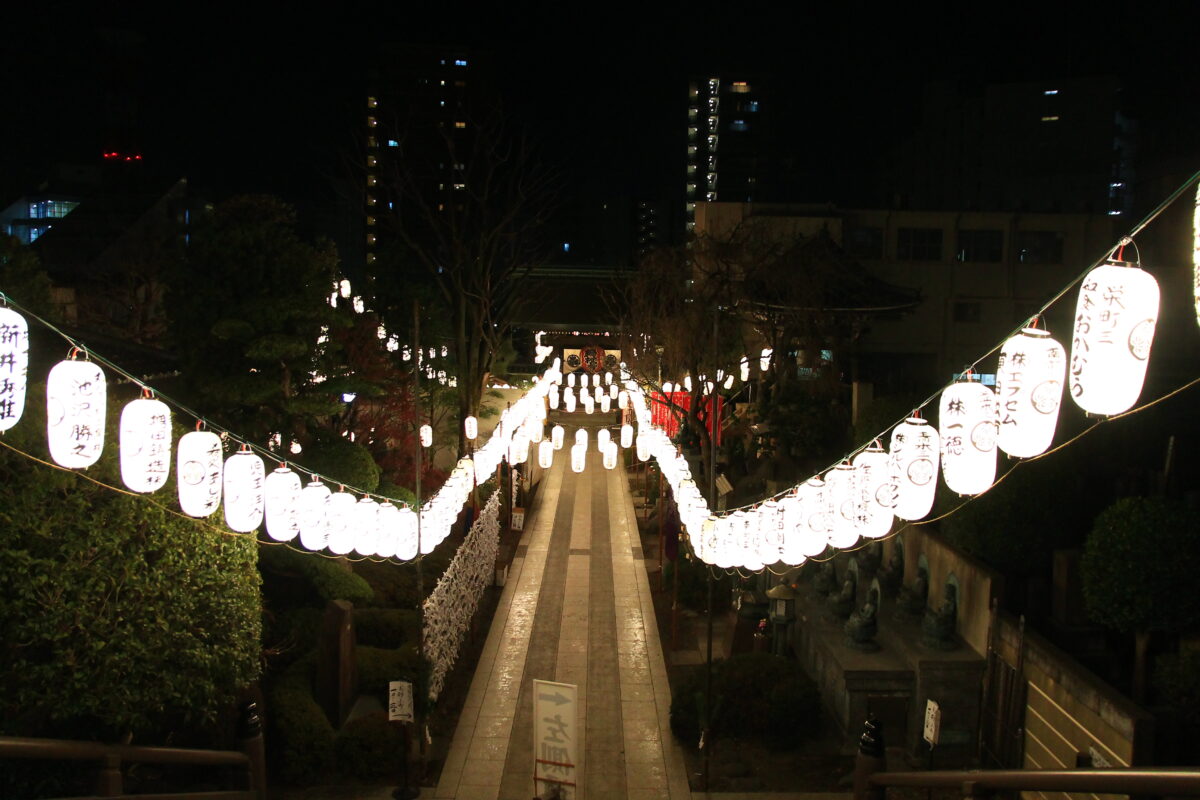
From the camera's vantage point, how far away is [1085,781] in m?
3.54

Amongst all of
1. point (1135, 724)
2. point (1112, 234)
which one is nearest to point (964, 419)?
point (1135, 724)

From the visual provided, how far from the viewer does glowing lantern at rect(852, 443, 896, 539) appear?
9.94 meters

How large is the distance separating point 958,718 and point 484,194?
17.8m

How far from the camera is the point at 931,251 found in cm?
3553

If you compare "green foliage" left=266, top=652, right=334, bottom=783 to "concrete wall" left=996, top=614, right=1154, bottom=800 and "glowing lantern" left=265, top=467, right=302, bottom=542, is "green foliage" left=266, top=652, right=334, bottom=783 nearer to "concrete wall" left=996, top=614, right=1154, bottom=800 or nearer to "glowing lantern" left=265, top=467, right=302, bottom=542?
"glowing lantern" left=265, top=467, right=302, bottom=542

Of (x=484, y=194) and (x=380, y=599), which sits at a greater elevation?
(x=484, y=194)

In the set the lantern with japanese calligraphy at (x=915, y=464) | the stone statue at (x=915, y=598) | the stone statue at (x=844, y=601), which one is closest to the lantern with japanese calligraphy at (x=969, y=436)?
the lantern with japanese calligraphy at (x=915, y=464)

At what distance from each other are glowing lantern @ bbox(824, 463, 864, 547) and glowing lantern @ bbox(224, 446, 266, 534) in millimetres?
6848

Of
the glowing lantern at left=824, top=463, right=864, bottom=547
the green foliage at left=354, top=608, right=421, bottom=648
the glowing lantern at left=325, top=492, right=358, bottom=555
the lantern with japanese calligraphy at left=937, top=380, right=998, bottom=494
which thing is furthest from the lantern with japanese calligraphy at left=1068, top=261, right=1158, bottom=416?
the green foliage at left=354, top=608, right=421, bottom=648

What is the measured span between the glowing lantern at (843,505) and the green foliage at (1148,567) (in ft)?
9.39

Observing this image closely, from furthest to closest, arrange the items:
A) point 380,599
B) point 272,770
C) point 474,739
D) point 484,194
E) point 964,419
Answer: point 484,194 → point 380,599 → point 474,739 → point 272,770 → point 964,419

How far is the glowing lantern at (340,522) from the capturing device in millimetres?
12281

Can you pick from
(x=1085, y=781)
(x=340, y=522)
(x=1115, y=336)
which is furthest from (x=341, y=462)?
(x=1085, y=781)

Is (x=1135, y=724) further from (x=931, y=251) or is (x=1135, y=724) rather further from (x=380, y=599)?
(x=931, y=251)
